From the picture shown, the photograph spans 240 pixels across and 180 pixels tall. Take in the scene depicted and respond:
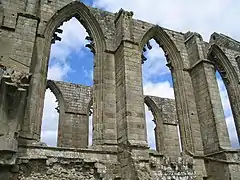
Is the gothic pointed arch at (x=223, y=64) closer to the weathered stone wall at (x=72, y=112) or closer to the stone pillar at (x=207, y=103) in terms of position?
the stone pillar at (x=207, y=103)

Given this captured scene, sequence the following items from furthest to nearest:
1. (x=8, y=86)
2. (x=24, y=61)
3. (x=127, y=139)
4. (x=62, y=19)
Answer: (x=62, y=19) < (x=127, y=139) < (x=24, y=61) < (x=8, y=86)

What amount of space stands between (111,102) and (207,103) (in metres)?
3.14

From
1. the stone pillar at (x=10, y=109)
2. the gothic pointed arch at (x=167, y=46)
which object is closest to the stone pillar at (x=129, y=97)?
the gothic pointed arch at (x=167, y=46)

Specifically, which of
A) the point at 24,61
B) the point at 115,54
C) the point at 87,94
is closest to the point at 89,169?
the point at 24,61

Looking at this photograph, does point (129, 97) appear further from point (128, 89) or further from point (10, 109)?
point (10, 109)

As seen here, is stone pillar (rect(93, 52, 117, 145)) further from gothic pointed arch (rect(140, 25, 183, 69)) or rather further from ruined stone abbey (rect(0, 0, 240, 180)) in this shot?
gothic pointed arch (rect(140, 25, 183, 69))

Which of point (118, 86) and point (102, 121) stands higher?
point (118, 86)

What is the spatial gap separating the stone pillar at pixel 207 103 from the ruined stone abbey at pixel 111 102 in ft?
0.10

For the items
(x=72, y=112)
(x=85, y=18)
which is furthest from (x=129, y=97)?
(x=72, y=112)

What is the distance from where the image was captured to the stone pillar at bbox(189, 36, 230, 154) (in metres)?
7.55

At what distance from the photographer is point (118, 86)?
24.4ft

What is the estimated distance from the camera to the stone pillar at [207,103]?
7.55 metres

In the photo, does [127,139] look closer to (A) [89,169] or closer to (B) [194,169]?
(A) [89,169]

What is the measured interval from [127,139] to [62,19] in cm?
435
